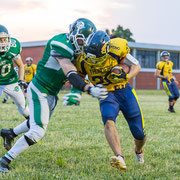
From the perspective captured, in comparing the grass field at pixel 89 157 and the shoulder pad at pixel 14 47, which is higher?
the shoulder pad at pixel 14 47

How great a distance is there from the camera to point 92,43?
328cm

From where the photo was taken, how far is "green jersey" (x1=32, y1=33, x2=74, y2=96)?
3270 mm

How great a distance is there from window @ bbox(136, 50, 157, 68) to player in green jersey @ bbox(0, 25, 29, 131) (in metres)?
37.6

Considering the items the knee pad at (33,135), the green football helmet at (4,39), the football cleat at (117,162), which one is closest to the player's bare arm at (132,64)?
the football cleat at (117,162)

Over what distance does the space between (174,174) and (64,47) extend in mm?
1940

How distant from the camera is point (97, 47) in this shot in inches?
130

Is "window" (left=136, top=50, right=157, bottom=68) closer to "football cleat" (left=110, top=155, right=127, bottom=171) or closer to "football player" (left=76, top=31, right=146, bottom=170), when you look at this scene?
"football player" (left=76, top=31, right=146, bottom=170)

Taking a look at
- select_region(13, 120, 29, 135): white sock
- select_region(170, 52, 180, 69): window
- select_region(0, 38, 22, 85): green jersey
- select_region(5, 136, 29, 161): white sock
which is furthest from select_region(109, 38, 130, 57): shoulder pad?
select_region(170, 52, 180, 69): window

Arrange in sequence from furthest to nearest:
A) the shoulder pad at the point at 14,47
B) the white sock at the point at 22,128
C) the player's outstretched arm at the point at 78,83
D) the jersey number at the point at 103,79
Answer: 1. the shoulder pad at the point at 14,47
2. the white sock at the point at 22,128
3. the jersey number at the point at 103,79
4. the player's outstretched arm at the point at 78,83

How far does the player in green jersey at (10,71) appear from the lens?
530 centimetres

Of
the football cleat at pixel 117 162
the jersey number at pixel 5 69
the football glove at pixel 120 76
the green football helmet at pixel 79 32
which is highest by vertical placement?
the green football helmet at pixel 79 32

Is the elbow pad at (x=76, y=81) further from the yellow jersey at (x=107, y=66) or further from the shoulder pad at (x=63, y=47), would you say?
the yellow jersey at (x=107, y=66)

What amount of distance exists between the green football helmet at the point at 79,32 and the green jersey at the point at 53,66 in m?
0.07

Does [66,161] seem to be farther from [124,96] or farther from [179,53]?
[179,53]
